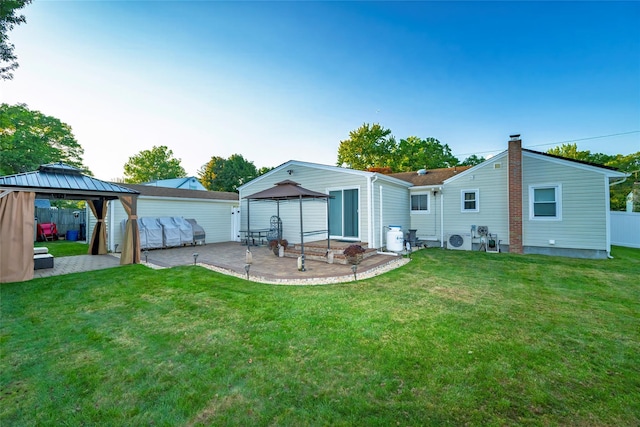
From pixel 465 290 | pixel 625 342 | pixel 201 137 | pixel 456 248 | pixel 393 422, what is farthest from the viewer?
pixel 201 137

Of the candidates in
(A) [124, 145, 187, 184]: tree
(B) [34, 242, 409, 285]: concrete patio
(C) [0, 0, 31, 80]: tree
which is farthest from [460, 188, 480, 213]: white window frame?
(A) [124, 145, 187, 184]: tree

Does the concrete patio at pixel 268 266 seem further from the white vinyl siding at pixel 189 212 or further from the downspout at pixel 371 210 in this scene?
the white vinyl siding at pixel 189 212

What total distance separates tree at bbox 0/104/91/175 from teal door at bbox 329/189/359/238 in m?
20.3

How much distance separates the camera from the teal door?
1009 centimetres

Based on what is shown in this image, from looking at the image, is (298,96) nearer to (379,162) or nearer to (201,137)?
(201,137)

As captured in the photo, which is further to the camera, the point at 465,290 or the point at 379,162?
the point at 379,162

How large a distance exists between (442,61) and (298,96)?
6.78m

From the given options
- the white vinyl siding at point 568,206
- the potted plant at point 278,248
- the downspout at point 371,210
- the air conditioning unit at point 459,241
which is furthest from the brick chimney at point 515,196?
the potted plant at point 278,248

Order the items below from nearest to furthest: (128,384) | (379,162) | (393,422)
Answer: (393,422) → (128,384) → (379,162)

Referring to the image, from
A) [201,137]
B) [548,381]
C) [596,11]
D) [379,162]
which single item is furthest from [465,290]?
[379,162]

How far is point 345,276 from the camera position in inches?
255

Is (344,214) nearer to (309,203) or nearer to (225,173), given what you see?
(309,203)

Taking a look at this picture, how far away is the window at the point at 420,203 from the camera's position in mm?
12273

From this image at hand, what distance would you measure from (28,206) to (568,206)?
16625 millimetres
